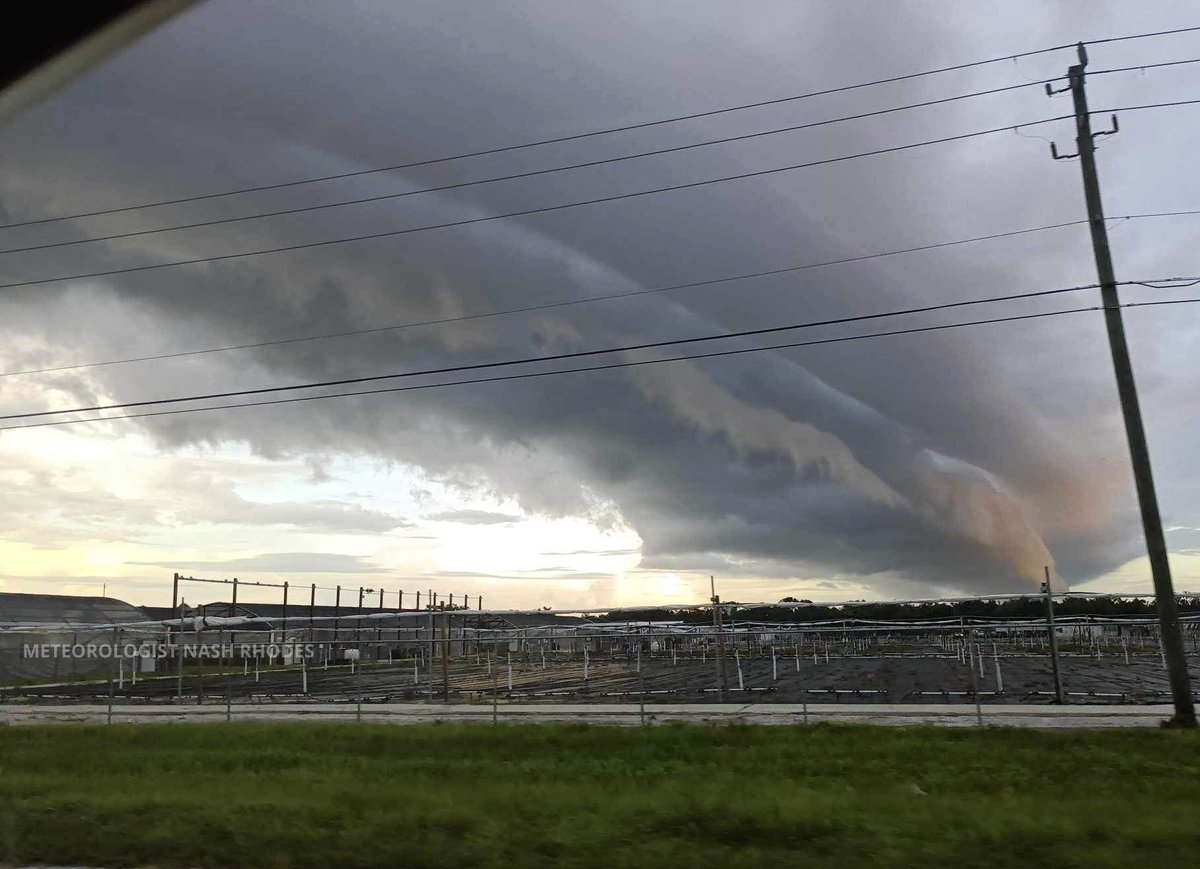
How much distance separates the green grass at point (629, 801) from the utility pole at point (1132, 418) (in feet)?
6.56

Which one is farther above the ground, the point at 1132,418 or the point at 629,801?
the point at 1132,418

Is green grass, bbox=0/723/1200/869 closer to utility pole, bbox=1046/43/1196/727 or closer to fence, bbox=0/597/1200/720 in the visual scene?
utility pole, bbox=1046/43/1196/727

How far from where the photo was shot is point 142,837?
8891 millimetres

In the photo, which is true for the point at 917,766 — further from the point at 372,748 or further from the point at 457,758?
the point at 372,748

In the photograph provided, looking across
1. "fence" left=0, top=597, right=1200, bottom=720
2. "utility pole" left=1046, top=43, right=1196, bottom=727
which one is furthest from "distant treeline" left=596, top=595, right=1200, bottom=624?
"utility pole" left=1046, top=43, right=1196, bottom=727

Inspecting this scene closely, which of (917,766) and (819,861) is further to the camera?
(917,766)

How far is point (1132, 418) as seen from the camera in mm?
17422

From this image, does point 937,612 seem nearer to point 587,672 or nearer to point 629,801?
point 587,672

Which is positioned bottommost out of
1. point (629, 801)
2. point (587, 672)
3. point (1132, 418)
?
point (629, 801)

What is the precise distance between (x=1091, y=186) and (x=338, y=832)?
57.0ft

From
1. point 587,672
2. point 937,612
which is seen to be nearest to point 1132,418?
point 587,672

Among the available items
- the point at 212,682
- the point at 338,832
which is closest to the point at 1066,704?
the point at 338,832

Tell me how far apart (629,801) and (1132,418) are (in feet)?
41.3

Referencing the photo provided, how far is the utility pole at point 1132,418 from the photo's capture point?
54.1 feet
